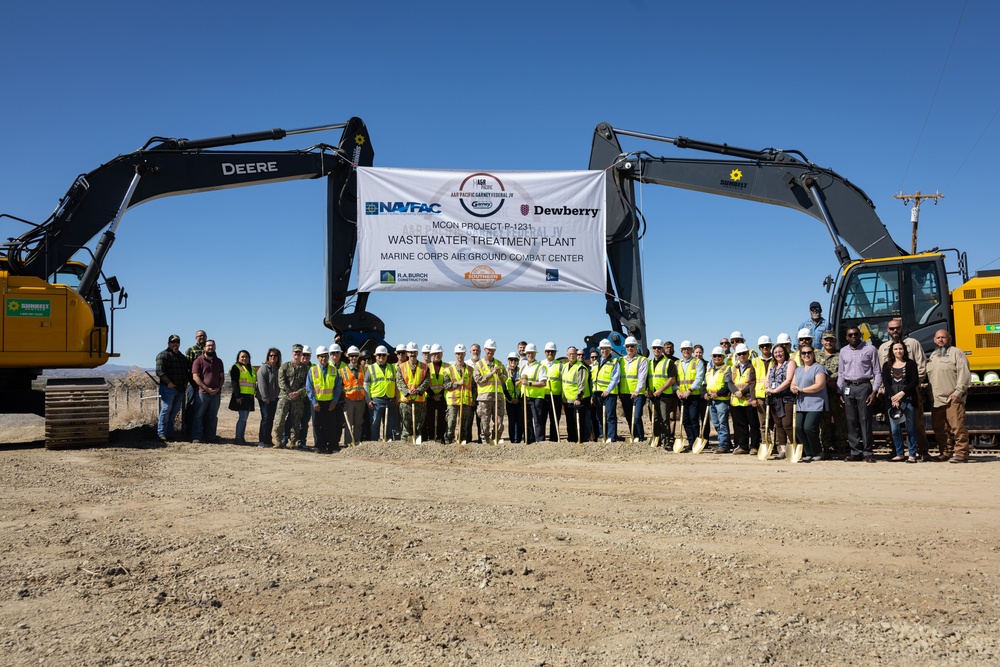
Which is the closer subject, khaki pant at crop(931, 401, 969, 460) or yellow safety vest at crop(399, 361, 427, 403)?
khaki pant at crop(931, 401, 969, 460)

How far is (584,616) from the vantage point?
15.1 feet

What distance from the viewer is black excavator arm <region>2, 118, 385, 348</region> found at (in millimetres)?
13570

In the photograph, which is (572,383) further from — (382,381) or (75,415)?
(75,415)

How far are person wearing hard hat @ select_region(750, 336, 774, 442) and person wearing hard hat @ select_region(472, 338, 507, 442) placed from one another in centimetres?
402

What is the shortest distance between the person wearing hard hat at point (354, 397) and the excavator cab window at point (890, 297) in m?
7.62

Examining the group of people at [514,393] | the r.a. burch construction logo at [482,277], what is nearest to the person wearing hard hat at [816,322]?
the group of people at [514,393]

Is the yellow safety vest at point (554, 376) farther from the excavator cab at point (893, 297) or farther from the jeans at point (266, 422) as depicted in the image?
the jeans at point (266, 422)

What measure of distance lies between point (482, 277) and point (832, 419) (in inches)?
280

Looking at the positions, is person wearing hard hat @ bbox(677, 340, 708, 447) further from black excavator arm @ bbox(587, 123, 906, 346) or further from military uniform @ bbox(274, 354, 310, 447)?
military uniform @ bbox(274, 354, 310, 447)

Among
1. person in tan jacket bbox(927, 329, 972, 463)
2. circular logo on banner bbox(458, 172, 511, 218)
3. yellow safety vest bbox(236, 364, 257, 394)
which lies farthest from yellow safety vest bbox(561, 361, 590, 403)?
yellow safety vest bbox(236, 364, 257, 394)

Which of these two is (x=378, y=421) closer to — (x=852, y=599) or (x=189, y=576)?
(x=189, y=576)

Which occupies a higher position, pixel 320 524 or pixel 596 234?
pixel 596 234

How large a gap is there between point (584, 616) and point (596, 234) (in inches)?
504

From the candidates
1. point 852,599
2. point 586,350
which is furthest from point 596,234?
point 852,599
